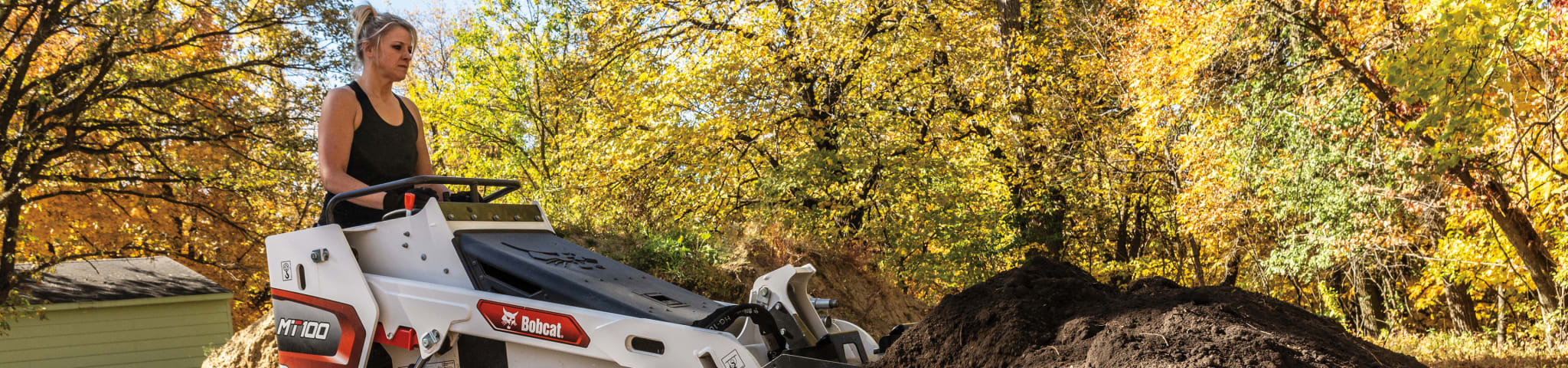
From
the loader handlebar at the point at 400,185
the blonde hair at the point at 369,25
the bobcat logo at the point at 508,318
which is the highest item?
the blonde hair at the point at 369,25

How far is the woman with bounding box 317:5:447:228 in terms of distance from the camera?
358 cm

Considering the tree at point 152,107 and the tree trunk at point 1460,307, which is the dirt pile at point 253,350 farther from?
the tree trunk at point 1460,307

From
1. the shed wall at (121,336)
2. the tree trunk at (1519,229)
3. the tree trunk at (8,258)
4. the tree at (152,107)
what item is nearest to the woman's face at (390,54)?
the tree trunk at (1519,229)

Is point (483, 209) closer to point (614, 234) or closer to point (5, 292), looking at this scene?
point (614, 234)

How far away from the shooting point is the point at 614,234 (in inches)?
355

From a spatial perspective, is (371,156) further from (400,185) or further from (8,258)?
(8,258)

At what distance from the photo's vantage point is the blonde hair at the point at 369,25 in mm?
3705

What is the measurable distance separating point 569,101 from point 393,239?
41.4 feet

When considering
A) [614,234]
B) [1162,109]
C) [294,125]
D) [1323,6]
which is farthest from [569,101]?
[1323,6]

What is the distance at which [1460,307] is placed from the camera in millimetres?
14992

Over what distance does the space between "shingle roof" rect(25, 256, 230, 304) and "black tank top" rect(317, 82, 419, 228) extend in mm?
15796

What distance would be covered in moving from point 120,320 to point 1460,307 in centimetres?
2154

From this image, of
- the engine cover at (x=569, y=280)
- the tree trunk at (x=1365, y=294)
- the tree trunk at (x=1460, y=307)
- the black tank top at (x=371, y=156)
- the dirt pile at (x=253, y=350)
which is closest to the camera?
the engine cover at (x=569, y=280)

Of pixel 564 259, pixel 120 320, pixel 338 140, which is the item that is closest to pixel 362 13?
pixel 338 140
